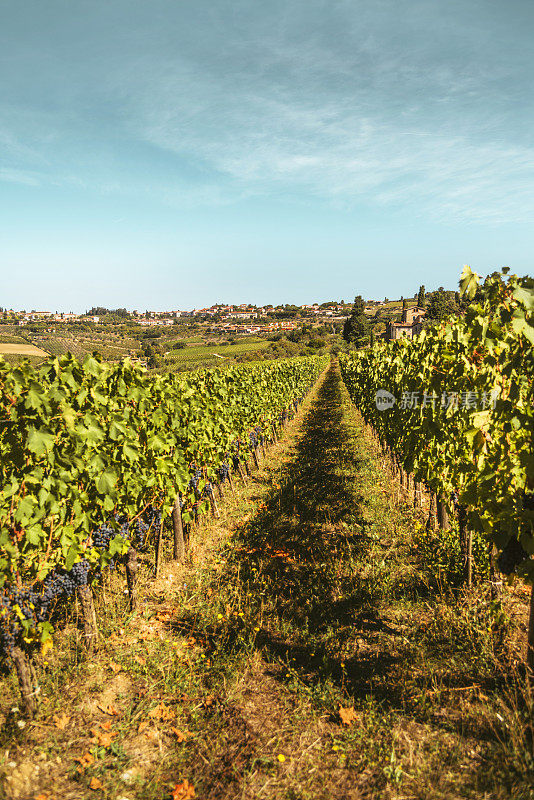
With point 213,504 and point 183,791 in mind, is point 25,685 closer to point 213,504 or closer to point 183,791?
point 183,791

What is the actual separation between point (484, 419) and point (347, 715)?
2.55m

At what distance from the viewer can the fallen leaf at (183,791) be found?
266 centimetres

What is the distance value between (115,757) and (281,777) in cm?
121

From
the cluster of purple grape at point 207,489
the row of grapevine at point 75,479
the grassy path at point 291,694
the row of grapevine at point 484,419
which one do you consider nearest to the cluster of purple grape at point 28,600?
the row of grapevine at point 75,479

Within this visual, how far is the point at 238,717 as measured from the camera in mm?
3266

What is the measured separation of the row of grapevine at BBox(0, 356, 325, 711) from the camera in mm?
3402

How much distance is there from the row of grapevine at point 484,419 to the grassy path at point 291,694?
0.79m

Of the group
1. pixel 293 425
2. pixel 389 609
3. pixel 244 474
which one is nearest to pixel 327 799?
pixel 389 609

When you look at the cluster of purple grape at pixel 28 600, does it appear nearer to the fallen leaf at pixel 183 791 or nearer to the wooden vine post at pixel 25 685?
the wooden vine post at pixel 25 685

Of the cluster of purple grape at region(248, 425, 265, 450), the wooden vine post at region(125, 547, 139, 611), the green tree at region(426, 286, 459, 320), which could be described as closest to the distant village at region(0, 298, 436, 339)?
the green tree at region(426, 286, 459, 320)

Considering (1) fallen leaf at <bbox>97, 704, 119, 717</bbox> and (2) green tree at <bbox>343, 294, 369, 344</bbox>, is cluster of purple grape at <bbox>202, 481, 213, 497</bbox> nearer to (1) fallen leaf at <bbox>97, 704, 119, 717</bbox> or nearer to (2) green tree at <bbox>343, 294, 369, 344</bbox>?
(1) fallen leaf at <bbox>97, 704, 119, 717</bbox>

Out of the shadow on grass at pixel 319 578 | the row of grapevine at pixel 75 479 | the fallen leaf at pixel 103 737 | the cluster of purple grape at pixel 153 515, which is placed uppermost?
the row of grapevine at pixel 75 479

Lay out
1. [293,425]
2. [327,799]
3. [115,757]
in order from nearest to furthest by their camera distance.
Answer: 1. [327,799]
2. [115,757]
3. [293,425]

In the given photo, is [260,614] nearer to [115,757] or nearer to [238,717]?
[238,717]
